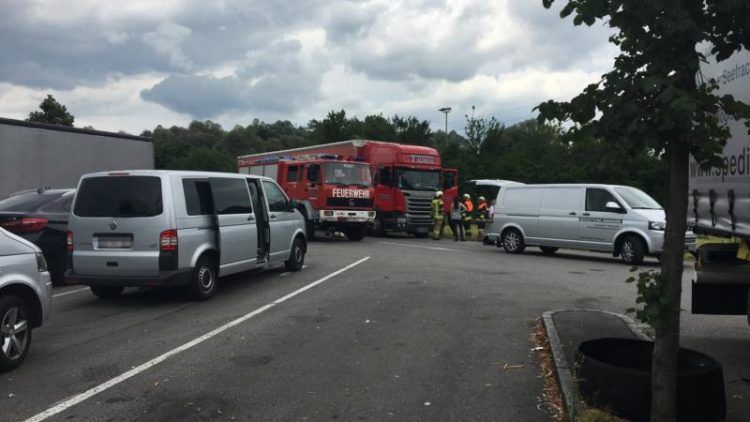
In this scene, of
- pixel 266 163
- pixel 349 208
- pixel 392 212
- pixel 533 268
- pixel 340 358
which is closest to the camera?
pixel 340 358

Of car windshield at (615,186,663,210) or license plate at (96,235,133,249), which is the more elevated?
car windshield at (615,186,663,210)

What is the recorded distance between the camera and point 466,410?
4.71 metres

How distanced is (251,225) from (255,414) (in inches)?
243

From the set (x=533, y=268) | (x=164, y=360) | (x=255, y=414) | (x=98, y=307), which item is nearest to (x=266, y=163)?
(x=533, y=268)

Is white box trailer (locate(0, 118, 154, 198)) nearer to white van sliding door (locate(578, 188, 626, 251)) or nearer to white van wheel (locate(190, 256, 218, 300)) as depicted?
white van wheel (locate(190, 256, 218, 300))

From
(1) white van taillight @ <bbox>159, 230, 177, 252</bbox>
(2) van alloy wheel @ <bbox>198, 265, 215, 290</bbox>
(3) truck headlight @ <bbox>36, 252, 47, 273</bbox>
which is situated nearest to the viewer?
(3) truck headlight @ <bbox>36, 252, 47, 273</bbox>

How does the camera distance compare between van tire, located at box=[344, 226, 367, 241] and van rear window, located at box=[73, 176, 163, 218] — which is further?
van tire, located at box=[344, 226, 367, 241]

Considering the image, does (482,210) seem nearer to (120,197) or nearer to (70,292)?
(70,292)

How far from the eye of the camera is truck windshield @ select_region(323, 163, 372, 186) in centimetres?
2084

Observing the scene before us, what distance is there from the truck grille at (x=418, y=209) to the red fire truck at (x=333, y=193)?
6.33ft

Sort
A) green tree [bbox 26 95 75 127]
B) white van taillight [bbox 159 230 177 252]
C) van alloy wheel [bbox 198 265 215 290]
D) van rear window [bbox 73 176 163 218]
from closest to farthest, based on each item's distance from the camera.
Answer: white van taillight [bbox 159 230 177 252] < van rear window [bbox 73 176 163 218] < van alloy wheel [bbox 198 265 215 290] < green tree [bbox 26 95 75 127]

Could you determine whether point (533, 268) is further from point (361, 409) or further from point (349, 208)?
point (361, 409)

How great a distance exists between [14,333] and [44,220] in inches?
194

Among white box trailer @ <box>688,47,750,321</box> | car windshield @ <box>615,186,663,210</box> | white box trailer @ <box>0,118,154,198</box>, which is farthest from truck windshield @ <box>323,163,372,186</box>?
white box trailer @ <box>688,47,750,321</box>
